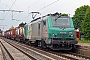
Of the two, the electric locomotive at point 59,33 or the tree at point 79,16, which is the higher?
the tree at point 79,16

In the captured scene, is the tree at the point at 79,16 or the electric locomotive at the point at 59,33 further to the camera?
the tree at the point at 79,16

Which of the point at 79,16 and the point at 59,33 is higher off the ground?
the point at 79,16

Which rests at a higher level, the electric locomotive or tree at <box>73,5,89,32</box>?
tree at <box>73,5,89,32</box>

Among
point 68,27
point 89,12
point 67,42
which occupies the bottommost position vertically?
point 67,42

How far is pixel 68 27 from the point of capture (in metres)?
19.7

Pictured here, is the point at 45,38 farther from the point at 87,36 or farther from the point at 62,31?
the point at 87,36

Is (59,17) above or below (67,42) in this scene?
above

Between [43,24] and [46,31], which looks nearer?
[46,31]

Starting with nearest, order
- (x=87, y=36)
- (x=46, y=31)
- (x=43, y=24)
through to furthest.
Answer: (x=46, y=31)
(x=43, y=24)
(x=87, y=36)

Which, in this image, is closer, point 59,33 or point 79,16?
point 59,33

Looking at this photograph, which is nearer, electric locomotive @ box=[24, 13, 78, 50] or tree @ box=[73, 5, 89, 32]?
electric locomotive @ box=[24, 13, 78, 50]

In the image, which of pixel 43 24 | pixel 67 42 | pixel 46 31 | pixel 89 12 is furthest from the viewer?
pixel 89 12

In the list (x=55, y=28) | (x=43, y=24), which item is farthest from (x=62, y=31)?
(x=43, y=24)

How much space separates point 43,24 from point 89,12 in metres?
47.9
